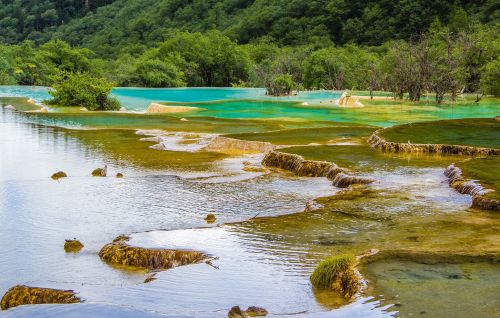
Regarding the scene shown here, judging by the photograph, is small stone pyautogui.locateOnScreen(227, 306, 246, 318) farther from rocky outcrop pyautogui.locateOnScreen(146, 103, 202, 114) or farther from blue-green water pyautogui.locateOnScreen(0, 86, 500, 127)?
rocky outcrop pyautogui.locateOnScreen(146, 103, 202, 114)

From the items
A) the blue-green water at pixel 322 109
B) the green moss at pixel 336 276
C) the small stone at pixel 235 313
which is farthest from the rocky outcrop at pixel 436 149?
the small stone at pixel 235 313

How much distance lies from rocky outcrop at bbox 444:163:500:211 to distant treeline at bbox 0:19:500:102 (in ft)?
71.7

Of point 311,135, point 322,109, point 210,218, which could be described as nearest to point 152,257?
point 210,218

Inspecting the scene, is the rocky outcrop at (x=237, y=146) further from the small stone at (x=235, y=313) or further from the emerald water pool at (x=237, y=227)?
the small stone at (x=235, y=313)

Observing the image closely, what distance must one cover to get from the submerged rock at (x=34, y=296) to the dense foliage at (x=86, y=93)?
103 ft

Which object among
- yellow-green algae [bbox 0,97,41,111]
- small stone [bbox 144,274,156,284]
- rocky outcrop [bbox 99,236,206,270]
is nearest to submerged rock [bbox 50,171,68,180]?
rocky outcrop [bbox 99,236,206,270]

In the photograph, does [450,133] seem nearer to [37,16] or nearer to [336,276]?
[336,276]

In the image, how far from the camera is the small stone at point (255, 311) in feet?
25.4

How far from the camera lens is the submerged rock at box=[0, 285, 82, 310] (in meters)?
8.56

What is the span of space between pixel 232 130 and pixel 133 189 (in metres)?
11.7

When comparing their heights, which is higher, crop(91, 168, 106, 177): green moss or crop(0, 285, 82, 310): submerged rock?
crop(91, 168, 106, 177): green moss

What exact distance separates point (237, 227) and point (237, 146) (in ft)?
33.7

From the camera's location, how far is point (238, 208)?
13602mm

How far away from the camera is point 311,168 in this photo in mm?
17328
